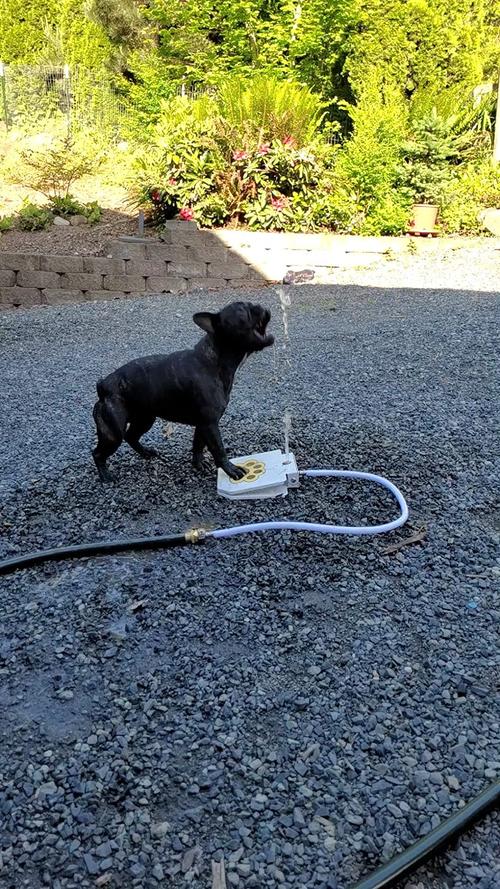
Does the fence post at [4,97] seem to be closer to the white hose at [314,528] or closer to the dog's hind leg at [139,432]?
the dog's hind leg at [139,432]

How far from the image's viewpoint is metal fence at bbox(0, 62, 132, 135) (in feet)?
38.7

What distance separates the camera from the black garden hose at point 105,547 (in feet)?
8.30

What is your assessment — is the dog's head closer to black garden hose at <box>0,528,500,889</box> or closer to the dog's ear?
the dog's ear

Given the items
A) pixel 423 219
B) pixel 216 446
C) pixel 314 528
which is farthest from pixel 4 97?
pixel 314 528

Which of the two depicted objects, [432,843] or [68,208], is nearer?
[432,843]

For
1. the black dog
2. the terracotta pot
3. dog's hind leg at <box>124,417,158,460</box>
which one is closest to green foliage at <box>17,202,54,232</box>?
the terracotta pot

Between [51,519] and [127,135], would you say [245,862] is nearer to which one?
[51,519]

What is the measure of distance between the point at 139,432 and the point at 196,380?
0.50m

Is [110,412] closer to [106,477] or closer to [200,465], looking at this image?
[106,477]

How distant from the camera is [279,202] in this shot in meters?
8.49

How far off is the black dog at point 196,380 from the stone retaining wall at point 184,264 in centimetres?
577

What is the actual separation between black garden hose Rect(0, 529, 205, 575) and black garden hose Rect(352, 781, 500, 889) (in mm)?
1333

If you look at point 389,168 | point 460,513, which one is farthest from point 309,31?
point 460,513

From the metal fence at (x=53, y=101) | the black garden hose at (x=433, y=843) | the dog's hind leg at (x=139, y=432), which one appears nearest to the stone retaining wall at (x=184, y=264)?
the metal fence at (x=53, y=101)
